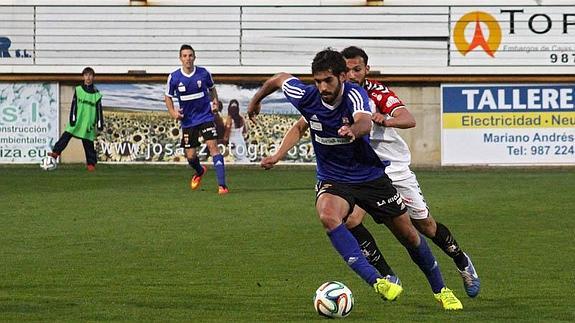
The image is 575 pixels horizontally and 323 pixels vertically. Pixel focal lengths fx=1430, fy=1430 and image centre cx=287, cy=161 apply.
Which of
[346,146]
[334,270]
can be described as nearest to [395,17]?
[334,270]

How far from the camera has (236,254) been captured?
13266 mm

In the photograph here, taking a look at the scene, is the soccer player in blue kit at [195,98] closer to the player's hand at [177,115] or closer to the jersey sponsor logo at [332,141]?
the player's hand at [177,115]

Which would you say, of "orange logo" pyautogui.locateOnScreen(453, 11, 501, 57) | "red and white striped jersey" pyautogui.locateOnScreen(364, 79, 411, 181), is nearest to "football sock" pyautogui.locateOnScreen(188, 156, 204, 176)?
"orange logo" pyautogui.locateOnScreen(453, 11, 501, 57)

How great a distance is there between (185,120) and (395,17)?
1079 centimetres

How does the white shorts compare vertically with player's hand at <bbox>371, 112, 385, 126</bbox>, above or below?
below

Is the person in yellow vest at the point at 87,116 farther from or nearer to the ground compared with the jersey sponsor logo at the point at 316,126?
farther from the ground

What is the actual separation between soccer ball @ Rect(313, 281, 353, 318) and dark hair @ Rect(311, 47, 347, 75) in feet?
4.49

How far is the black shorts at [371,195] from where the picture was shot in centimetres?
956

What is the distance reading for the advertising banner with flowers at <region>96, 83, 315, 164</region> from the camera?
29453 millimetres

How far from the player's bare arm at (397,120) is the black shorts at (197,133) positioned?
11.4 metres

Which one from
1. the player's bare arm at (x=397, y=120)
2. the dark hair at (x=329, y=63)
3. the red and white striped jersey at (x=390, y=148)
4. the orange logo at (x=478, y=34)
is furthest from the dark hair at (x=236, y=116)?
the dark hair at (x=329, y=63)

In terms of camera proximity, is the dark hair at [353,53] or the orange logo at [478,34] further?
the orange logo at [478,34]

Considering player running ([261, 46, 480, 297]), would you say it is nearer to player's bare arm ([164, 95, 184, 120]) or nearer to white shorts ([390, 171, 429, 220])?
white shorts ([390, 171, 429, 220])

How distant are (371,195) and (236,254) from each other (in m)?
3.86
